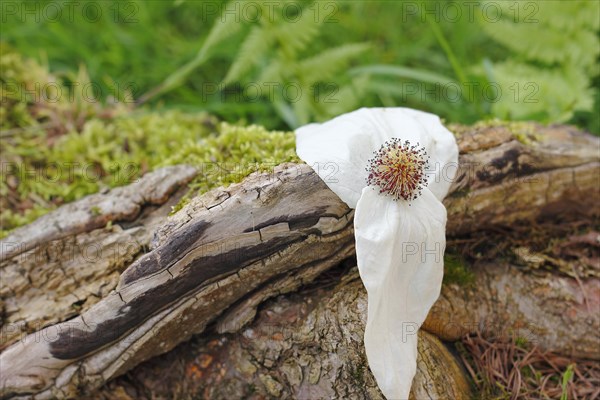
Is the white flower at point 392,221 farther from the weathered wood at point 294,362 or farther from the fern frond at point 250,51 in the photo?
the fern frond at point 250,51

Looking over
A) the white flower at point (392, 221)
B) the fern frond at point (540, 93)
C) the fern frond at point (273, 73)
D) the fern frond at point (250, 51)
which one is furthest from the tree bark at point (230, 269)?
the fern frond at point (273, 73)

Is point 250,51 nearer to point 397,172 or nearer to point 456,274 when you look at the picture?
point 397,172

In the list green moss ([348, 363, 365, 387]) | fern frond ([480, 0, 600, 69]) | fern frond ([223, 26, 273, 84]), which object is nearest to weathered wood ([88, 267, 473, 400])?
green moss ([348, 363, 365, 387])

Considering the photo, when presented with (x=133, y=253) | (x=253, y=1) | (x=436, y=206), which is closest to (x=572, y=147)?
(x=436, y=206)

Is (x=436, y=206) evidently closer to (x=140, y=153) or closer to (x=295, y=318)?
(x=295, y=318)

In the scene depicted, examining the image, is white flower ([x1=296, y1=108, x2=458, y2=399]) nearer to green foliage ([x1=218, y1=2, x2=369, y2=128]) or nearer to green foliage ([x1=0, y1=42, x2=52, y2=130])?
green foliage ([x1=218, y1=2, x2=369, y2=128])

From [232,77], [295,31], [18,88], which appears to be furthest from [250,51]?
[18,88]
